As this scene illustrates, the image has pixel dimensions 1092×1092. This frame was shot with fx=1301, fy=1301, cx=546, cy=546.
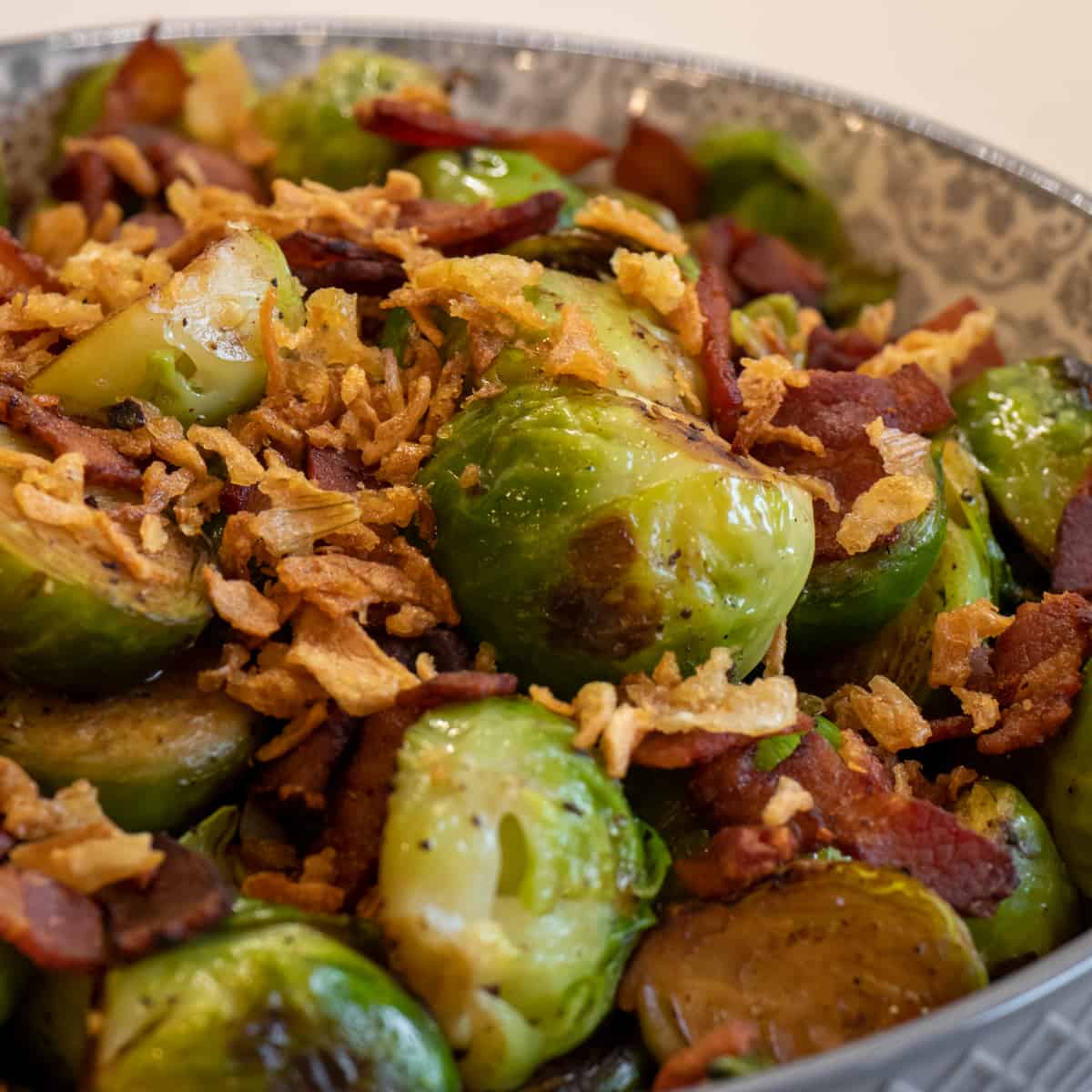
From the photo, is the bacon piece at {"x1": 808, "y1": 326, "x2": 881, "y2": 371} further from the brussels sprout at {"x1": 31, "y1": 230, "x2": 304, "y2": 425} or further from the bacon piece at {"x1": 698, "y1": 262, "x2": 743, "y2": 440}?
the brussels sprout at {"x1": 31, "y1": 230, "x2": 304, "y2": 425}

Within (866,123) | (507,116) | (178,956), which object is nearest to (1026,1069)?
(178,956)

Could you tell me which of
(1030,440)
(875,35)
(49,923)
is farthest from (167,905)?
(875,35)

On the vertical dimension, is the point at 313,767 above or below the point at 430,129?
below

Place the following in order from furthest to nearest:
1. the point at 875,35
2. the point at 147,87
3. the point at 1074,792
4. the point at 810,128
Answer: the point at 875,35 < the point at 810,128 < the point at 147,87 < the point at 1074,792

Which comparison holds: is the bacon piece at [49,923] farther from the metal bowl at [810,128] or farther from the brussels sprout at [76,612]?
the metal bowl at [810,128]

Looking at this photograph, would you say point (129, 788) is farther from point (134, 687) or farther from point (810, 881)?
point (810, 881)

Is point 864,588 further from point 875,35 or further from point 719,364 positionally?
point 875,35
